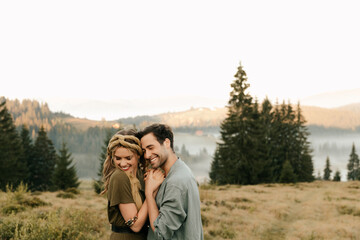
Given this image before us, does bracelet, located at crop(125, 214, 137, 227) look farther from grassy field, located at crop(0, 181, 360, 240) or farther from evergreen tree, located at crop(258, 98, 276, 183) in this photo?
evergreen tree, located at crop(258, 98, 276, 183)

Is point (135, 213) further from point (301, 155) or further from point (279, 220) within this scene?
point (301, 155)

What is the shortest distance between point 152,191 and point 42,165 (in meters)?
55.0

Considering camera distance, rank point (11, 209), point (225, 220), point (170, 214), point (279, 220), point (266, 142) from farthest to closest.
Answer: point (266, 142) < point (279, 220) < point (225, 220) < point (11, 209) < point (170, 214)

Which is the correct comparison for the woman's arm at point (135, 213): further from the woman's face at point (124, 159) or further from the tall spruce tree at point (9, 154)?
the tall spruce tree at point (9, 154)

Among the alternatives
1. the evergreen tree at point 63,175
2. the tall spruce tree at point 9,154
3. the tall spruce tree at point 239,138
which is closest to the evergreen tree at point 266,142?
the tall spruce tree at point 239,138

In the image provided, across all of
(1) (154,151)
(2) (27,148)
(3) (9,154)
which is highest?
(1) (154,151)

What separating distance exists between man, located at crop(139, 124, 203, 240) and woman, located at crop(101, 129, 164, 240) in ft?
A: 0.45

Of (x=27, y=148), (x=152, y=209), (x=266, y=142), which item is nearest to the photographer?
(x=152, y=209)

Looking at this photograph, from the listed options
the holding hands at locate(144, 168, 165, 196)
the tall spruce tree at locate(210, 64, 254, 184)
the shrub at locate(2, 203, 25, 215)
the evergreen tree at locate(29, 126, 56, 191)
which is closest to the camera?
the holding hands at locate(144, 168, 165, 196)

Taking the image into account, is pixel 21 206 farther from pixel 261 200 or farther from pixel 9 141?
pixel 9 141

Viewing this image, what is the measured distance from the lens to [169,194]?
110 inches

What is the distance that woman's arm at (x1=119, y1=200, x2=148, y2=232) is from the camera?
3.01 m

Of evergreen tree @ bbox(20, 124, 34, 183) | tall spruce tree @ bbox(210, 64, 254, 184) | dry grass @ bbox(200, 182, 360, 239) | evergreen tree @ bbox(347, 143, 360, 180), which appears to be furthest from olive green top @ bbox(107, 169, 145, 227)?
evergreen tree @ bbox(347, 143, 360, 180)

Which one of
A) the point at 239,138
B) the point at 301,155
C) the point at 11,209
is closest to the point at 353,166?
the point at 301,155
